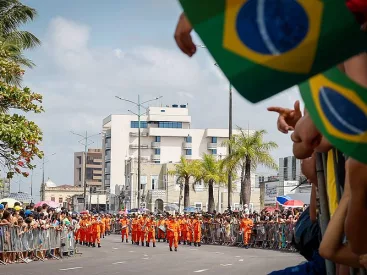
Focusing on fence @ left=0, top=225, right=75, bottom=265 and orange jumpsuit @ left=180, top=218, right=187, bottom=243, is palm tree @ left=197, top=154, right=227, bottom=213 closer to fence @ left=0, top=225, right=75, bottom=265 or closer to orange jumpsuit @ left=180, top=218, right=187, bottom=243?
orange jumpsuit @ left=180, top=218, right=187, bottom=243

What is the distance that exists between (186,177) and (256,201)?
29228 millimetres

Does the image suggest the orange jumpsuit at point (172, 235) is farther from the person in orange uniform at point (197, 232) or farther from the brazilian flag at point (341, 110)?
the brazilian flag at point (341, 110)

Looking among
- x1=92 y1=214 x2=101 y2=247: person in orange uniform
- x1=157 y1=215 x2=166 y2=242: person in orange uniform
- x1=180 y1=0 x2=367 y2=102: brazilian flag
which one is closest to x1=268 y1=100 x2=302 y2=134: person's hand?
x1=180 y1=0 x2=367 y2=102: brazilian flag

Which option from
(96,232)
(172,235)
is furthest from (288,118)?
(96,232)

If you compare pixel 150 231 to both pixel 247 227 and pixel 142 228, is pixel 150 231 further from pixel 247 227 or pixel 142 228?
pixel 247 227

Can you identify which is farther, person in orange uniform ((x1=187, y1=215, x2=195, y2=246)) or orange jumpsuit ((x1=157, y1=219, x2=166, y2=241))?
orange jumpsuit ((x1=157, y1=219, x2=166, y2=241))

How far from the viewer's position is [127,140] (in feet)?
452

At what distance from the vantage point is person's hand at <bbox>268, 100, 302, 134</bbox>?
3752 millimetres

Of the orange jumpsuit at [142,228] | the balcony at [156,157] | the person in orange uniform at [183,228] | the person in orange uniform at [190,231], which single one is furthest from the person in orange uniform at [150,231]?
the balcony at [156,157]

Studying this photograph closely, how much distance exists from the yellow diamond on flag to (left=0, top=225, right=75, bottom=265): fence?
65.6 feet

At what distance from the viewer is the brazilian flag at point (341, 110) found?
7.82 feet

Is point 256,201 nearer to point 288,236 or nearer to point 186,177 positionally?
point 186,177

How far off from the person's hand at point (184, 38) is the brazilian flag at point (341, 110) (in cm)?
38

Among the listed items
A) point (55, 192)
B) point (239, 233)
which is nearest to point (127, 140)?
point (55, 192)
